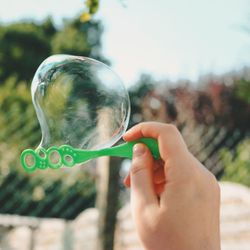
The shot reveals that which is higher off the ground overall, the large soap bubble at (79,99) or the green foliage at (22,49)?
the large soap bubble at (79,99)

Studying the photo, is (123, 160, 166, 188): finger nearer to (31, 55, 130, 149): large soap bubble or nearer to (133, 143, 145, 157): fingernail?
(133, 143, 145, 157): fingernail

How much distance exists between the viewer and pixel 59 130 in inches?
56.6

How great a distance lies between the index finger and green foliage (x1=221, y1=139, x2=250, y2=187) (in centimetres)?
419

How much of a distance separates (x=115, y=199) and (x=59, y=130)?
1.40 meters

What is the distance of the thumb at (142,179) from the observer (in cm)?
111

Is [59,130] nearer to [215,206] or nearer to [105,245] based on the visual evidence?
[215,206]

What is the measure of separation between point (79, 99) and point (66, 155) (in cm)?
27

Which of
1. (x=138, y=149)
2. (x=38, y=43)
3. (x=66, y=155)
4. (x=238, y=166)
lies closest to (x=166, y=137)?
(x=138, y=149)

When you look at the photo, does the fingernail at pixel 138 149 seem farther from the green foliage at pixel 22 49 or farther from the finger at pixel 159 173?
the green foliage at pixel 22 49

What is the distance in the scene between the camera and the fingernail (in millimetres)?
1161

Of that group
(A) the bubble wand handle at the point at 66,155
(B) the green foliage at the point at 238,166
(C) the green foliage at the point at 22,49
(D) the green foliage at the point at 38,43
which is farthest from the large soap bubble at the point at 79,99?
(D) the green foliage at the point at 38,43

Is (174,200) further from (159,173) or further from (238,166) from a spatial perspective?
(238,166)

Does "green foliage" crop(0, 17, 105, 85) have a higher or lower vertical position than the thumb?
lower

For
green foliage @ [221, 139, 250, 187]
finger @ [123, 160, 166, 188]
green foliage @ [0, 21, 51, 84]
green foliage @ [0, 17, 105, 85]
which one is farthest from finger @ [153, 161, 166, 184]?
green foliage @ [0, 17, 105, 85]
